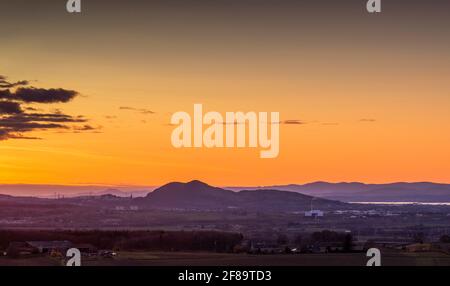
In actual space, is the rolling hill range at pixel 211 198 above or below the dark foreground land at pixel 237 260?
above

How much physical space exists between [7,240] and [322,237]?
9.96 metres

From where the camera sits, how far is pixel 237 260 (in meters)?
18.2

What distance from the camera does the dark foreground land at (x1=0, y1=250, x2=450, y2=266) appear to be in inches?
685

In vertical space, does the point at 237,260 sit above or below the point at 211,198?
below

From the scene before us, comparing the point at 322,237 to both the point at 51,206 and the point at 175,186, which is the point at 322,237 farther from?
the point at 51,206

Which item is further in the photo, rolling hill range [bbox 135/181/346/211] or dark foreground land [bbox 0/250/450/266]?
rolling hill range [bbox 135/181/346/211]

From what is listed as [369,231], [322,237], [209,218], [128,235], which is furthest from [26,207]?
[369,231]

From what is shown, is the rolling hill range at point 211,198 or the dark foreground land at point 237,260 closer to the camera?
the dark foreground land at point 237,260

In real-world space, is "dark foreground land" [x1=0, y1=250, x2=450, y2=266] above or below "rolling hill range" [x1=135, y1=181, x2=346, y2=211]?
below

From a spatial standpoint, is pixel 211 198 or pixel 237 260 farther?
pixel 211 198

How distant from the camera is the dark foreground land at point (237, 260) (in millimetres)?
17411
